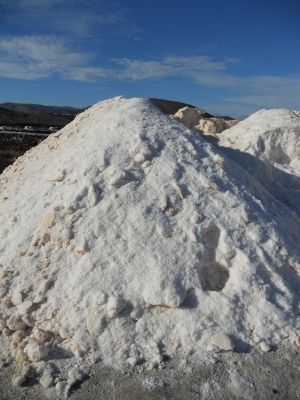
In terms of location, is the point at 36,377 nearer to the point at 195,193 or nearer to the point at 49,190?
the point at 49,190

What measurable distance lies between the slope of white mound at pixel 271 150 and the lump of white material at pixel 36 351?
378 cm

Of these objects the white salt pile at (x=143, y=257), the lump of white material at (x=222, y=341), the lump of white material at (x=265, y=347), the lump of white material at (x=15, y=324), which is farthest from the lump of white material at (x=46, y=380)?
the lump of white material at (x=265, y=347)

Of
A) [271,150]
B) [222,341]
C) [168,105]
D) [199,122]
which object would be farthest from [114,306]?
[168,105]

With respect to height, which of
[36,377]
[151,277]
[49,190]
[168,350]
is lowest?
[36,377]

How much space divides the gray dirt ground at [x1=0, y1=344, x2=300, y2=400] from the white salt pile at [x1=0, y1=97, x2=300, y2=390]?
0.29 ft

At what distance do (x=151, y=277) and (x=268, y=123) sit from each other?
3.95m

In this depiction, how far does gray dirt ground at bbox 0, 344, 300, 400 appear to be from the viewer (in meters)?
2.35

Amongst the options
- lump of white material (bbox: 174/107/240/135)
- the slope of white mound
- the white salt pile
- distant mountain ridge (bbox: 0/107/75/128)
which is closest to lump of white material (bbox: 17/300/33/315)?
the white salt pile

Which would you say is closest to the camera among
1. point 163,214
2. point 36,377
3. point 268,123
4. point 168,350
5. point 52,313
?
point 36,377

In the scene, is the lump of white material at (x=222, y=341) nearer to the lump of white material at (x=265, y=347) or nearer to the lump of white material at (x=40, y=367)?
the lump of white material at (x=265, y=347)

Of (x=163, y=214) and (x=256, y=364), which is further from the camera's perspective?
(x=163, y=214)

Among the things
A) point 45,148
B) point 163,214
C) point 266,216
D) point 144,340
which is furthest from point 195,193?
point 45,148

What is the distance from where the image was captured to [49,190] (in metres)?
3.78

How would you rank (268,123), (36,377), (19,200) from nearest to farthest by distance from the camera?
(36,377)
(19,200)
(268,123)
